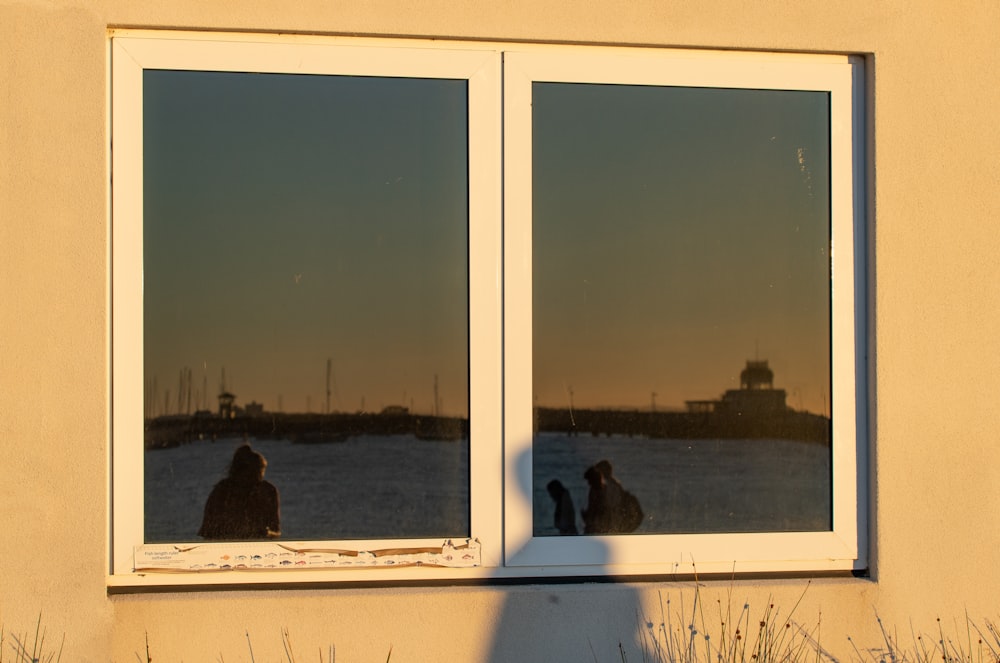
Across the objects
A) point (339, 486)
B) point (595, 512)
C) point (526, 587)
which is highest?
point (339, 486)

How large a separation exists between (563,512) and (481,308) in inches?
31.7

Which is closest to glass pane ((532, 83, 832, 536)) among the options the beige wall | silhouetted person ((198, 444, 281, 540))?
the beige wall

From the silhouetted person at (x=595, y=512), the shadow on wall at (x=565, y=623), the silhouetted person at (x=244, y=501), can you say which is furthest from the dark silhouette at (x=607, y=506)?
the silhouetted person at (x=244, y=501)

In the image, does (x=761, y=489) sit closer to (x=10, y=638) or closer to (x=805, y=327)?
(x=805, y=327)

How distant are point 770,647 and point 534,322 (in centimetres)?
146

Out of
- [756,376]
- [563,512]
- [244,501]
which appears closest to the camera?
[244,501]

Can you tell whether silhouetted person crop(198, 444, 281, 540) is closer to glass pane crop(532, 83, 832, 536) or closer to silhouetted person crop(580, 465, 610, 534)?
glass pane crop(532, 83, 832, 536)

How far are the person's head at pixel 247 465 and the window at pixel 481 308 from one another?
0.04ft

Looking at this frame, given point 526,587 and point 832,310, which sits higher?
point 832,310

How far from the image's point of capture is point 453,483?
13.6 ft

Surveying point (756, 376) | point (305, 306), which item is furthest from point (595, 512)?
point (305, 306)

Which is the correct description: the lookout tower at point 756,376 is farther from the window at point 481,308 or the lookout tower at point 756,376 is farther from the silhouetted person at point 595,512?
the silhouetted person at point 595,512

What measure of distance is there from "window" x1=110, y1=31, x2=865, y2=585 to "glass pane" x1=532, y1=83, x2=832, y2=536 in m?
0.01

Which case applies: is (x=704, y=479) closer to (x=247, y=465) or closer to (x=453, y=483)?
(x=453, y=483)
